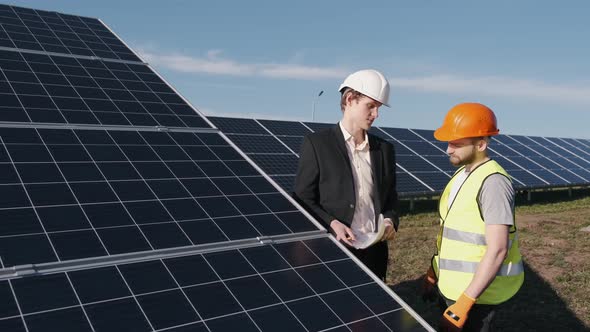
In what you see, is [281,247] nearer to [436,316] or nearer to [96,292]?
[96,292]

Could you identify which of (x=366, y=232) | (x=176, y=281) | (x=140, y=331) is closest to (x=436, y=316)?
(x=366, y=232)

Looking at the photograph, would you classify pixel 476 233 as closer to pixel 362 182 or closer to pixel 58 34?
pixel 362 182

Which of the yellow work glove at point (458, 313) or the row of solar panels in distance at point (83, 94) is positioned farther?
the row of solar panels in distance at point (83, 94)

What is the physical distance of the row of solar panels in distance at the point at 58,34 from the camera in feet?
31.8

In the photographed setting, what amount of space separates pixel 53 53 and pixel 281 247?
6688mm

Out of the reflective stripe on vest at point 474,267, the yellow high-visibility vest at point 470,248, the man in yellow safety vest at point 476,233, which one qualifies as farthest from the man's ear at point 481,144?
the reflective stripe on vest at point 474,267

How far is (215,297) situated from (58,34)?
→ 8843mm

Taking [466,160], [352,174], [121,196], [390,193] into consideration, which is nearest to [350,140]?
[352,174]

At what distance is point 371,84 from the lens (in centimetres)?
484

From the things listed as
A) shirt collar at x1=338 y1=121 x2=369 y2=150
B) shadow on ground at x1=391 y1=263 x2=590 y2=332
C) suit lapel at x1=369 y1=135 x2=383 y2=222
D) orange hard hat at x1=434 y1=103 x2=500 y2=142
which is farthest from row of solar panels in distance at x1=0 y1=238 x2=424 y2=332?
shadow on ground at x1=391 y1=263 x2=590 y2=332

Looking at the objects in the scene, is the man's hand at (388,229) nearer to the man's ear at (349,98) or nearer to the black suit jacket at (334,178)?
the black suit jacket at (334,178)

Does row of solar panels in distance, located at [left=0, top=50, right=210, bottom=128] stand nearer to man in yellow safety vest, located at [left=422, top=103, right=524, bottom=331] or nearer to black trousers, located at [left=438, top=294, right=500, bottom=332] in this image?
→ man in yellow safety vest, located at [left=422, top=103, right=524, bottom=331]

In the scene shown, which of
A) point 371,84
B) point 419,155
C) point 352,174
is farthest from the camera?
point 419,155

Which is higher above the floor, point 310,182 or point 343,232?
point 310,182
